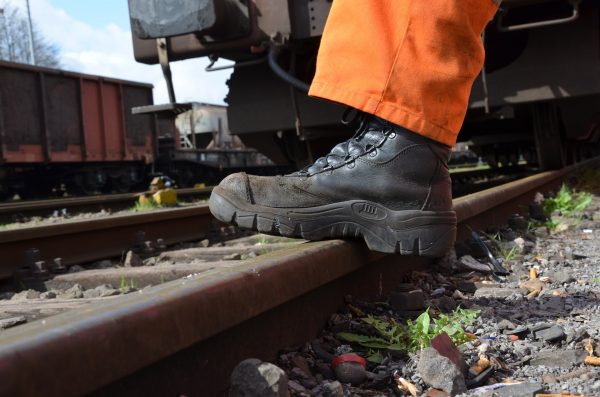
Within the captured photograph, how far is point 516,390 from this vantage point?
1246 mm

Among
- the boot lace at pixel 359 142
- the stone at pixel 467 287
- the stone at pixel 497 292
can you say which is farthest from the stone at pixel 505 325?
the boot lace at pixel 359 142

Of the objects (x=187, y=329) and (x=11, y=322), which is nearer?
(x=187, y=329)

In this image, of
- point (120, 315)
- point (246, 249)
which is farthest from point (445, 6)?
point (246, 249)

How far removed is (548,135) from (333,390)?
497cm

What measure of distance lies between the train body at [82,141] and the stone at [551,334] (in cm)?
963

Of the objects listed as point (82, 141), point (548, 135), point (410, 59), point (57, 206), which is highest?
point (82, 141)

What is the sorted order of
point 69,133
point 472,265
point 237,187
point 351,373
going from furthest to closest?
1. point 69,133
2. point 472,265
3. point 237,187
4. point 351,373

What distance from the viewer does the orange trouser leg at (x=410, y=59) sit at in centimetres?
168

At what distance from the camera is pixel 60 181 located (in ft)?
41.3

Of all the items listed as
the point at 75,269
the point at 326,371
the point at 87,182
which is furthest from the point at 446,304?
the point at 87,182

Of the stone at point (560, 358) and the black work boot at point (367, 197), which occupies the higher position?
the black work boot at point (367, 197)

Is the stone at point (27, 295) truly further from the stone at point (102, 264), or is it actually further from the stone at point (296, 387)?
the stone at point (296, 387)

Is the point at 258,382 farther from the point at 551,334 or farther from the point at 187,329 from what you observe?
the point at 551,334

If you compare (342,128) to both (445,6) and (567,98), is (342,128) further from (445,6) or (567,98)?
(445,6)
